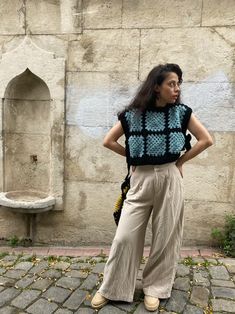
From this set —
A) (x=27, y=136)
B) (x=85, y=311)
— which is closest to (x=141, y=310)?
(x=85, y=311)

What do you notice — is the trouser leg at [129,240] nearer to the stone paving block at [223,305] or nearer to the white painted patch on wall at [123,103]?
the stone paving block at [223,305]

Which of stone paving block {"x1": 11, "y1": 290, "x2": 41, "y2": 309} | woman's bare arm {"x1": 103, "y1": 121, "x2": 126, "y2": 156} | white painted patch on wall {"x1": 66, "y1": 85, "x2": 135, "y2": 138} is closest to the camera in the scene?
woman's bare arm {"x1": 103, "y1": 121, "x2": 126, "y2": 156}

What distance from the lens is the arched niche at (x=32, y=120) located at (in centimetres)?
418

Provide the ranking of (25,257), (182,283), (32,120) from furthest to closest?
(32,120)
(25,257)
(182,283)

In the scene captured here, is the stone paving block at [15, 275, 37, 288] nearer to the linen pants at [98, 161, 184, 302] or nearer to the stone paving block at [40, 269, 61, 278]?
the stone paving block at [40, 269, 61, 278]

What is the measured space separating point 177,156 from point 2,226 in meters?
2.87

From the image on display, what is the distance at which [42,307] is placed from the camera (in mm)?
2924

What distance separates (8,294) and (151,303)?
130 centimetres

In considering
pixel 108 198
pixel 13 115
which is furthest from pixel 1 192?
pixel 108 198

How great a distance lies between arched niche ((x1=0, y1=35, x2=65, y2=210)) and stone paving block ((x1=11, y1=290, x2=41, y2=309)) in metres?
1.37

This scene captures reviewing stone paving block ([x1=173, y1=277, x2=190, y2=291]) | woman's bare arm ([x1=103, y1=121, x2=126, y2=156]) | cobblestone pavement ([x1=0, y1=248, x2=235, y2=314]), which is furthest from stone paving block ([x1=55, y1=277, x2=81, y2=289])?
woman's bare arm ([x1=103, y1=121, x2=126, y2=156])

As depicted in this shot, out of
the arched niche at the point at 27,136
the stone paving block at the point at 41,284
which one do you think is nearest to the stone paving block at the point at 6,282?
the stone paving block at the point at 41,284

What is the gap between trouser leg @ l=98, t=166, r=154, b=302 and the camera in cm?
277

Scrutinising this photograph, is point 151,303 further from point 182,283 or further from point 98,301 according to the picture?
point 182,283
